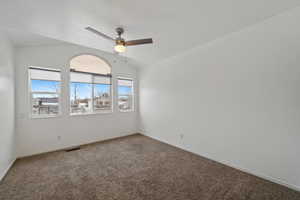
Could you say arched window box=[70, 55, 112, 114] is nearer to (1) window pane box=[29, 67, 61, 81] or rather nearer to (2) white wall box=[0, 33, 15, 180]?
(1) window pane box=[29, 67, 61, 81]

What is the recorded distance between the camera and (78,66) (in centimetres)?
395

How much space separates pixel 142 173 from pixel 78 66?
12.0ft

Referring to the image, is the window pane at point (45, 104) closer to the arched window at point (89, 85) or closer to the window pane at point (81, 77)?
the arched window at point (89, 85)

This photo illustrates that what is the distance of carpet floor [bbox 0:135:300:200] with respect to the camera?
73.3 inches

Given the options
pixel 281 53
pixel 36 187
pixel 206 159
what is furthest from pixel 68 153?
pixel 281 53

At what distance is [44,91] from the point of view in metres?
3.44

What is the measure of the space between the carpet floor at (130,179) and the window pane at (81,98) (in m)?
1.42

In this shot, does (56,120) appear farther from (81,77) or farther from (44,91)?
(81,77)

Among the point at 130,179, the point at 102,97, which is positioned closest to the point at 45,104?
the point at 102,97

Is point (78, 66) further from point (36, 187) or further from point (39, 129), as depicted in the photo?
point (36, 187)

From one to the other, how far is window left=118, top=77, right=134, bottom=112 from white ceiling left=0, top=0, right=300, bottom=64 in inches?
87.6

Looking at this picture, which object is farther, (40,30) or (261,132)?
(40,30)

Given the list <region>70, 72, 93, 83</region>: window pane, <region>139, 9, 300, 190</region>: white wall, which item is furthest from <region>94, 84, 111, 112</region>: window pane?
<region>139, 9, 300, 190</region>: white wall

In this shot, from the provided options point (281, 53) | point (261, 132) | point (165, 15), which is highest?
point (165, 15)
